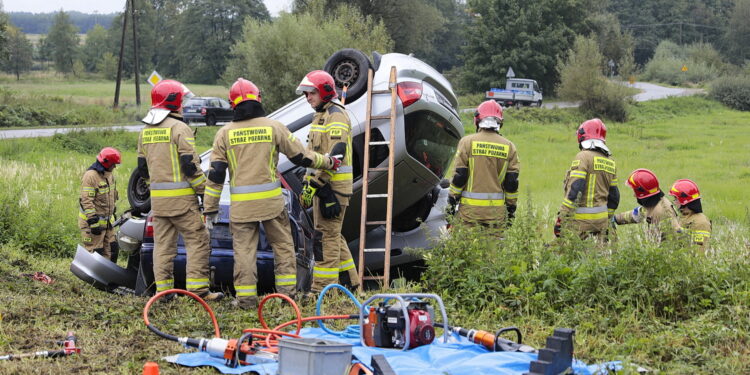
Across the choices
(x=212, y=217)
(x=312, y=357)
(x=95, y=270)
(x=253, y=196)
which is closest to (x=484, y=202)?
(x=253, y=196)

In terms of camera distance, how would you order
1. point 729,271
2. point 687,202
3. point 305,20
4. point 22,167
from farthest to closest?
point 305,20, point 22,167, point 687,202, point 729,271

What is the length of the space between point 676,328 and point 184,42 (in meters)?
80.6

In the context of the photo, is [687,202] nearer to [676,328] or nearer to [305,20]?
[676,328]

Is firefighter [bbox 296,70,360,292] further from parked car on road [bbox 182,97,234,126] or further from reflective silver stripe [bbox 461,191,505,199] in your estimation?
parked car on road [bbox 182,97,234,126]

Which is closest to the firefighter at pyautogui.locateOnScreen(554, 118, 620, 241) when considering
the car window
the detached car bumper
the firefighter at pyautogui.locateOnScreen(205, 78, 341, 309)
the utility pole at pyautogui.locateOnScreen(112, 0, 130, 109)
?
the car window

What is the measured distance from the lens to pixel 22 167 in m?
16.8

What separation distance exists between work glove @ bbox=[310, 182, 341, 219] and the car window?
1159 mm

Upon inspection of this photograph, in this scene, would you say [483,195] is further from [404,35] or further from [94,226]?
[404,35]

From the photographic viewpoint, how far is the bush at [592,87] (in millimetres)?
41053

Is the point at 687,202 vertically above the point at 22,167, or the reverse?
the point at 687,202

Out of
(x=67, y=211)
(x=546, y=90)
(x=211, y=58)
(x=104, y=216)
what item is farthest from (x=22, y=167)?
(x=211, y=58)

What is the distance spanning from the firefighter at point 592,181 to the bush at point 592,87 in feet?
114

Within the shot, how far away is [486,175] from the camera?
746 centimetres

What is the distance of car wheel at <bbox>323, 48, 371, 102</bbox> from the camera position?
25.9 feet
